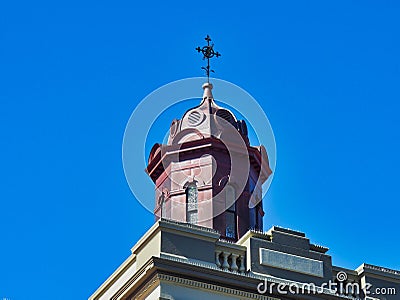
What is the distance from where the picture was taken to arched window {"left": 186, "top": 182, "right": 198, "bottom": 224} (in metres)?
34.6

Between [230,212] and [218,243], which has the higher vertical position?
[230,212]

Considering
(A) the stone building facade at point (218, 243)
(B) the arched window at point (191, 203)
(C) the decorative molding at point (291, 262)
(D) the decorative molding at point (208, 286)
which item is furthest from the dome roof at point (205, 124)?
(D) the decorative molding at point (208, 286)

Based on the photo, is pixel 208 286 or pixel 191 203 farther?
pixel 191 203

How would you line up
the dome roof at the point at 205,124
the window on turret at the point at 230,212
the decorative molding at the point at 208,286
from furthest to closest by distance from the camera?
the dome roof at the point at 205,124 < the window on turret at the point at 230,212 < the decorative molding at the point at 208,286

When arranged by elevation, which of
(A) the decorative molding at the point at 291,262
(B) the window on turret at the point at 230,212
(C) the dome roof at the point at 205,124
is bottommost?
(A) the decorative molding at the point at 291,262

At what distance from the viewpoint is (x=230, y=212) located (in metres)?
35.0

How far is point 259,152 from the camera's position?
36938mm

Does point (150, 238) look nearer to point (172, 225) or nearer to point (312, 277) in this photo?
point (172, 225)

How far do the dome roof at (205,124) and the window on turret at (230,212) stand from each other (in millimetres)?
1809

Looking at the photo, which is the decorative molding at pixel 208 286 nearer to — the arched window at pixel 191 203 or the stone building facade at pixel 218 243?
the stone building facade at pixel 218 243

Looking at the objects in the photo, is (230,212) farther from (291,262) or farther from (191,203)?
(291,262)

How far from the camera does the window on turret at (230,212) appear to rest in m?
34.5

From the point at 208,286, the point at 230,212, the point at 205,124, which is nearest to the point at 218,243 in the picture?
the point at 208,286

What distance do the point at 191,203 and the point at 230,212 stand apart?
1.21m
